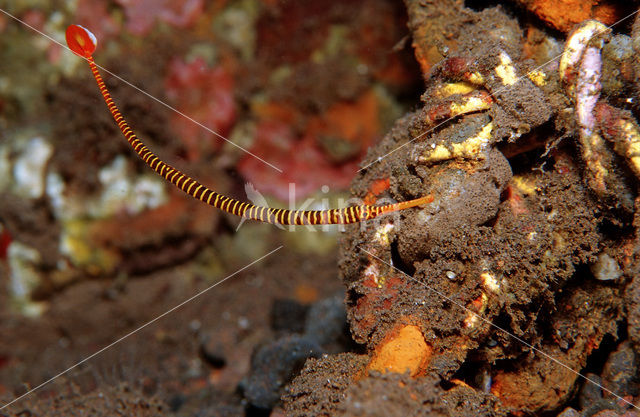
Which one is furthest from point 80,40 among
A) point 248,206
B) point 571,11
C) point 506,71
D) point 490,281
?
point 571,11

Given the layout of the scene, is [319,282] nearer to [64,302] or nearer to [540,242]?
[64,302]

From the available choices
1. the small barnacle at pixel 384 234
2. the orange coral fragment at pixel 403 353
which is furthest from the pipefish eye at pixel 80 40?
the orange coral fragment at pixel 403 353

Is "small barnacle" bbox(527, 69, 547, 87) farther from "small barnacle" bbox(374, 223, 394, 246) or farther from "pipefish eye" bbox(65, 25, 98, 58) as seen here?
"pipefish eye" bbox(65, 25, 98, 58)

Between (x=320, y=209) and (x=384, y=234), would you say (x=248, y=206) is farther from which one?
(x=320, y=209)

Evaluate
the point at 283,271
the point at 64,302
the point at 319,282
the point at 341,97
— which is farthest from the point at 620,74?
the point at 64,302

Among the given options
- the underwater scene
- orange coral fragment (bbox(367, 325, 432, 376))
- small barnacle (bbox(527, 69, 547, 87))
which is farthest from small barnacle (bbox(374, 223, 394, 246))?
small barnacle (bbox(527, 69, 547, 87))

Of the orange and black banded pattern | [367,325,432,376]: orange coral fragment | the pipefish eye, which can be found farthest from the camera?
the pipefish eye
